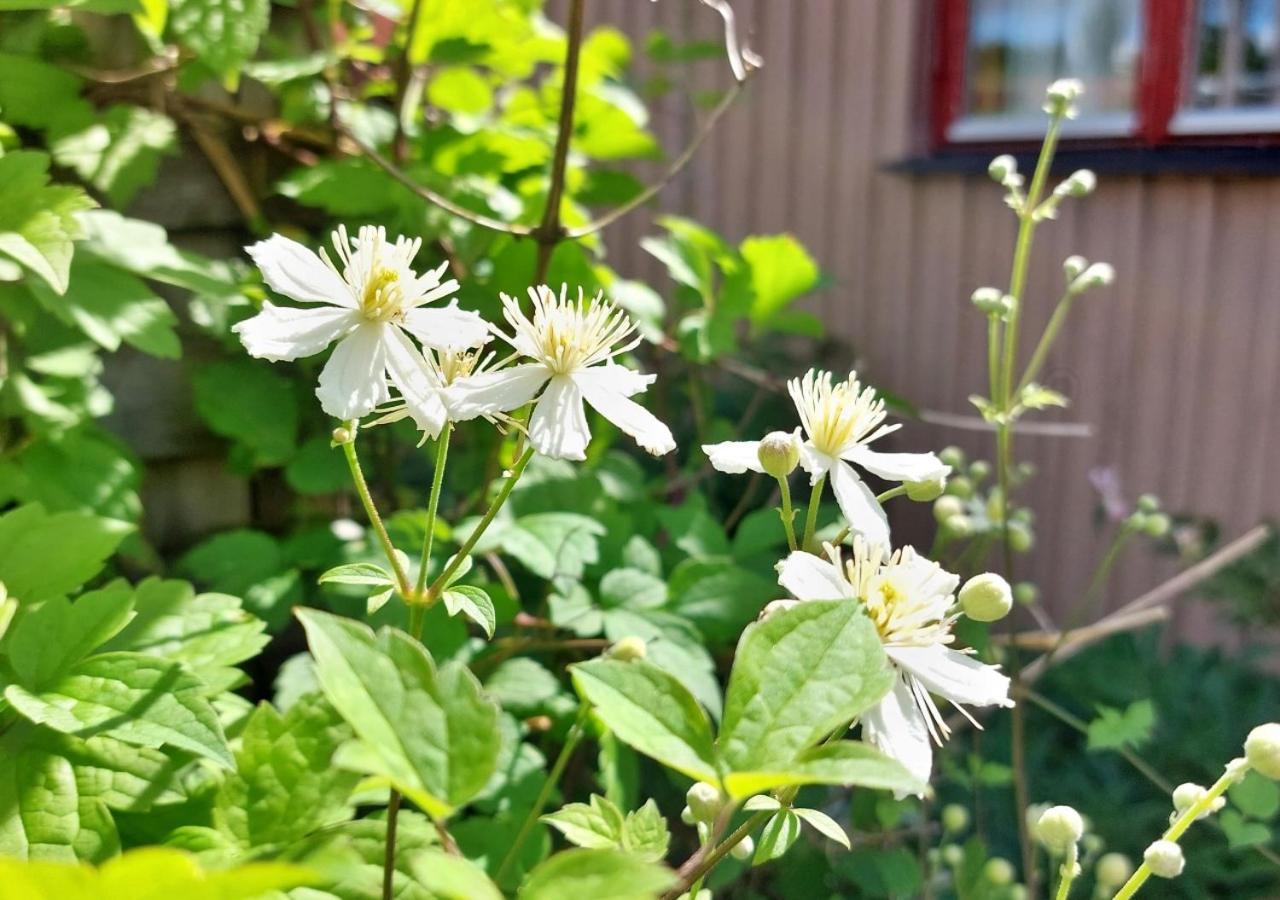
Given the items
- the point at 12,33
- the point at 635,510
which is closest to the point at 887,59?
the point at 635,510

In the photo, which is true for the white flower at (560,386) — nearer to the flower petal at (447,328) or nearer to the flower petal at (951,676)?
the flower petal at (447,328)

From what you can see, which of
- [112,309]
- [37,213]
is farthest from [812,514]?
[112,309]

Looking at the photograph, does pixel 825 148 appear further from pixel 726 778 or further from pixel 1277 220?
pixel 726 778

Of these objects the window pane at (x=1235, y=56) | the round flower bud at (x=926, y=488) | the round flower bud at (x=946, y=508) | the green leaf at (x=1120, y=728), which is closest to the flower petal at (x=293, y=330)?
the round flower bud at (x=926, y=488)

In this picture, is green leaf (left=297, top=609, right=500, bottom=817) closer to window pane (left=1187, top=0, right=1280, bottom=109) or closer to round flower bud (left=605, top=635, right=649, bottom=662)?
round flower bud (left=605, top=635, right=649, bottom=662)

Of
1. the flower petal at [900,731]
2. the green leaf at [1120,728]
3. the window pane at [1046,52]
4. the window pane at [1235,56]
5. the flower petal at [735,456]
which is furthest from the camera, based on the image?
the window pane at [1046,52]

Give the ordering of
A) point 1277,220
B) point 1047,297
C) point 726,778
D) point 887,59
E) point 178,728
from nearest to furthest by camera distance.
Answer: point 726,778
point 178,728
point 1277,220
point 1047,297
point 887,59
